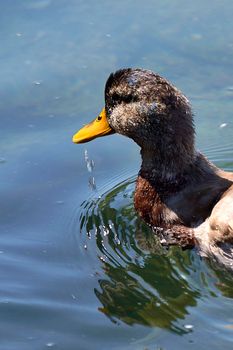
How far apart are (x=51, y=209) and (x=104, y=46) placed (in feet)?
8.10

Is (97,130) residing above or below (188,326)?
above

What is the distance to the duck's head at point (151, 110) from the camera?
6645 millimetres

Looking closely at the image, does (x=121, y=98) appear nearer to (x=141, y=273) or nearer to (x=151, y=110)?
(x=151, y=110)

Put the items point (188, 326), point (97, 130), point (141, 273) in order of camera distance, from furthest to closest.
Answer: point (97, 130) < point (141, 273) < point (188, 326)

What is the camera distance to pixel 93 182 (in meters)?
7.62

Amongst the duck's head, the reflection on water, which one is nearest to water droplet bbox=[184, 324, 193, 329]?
the reflection on water

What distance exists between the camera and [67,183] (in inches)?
298

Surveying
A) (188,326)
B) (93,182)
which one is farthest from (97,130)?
(188,326)

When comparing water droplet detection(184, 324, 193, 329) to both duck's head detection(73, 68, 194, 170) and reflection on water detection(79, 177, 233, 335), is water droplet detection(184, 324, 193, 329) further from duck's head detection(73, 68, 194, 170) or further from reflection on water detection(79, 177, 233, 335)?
duck's head detection(73, 68, 194, 170)

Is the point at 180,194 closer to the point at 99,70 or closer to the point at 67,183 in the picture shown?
the point at 67,183

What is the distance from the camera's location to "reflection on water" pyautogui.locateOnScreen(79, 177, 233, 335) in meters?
5.94

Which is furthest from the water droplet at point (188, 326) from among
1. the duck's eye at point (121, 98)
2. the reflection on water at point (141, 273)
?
the duck's eye at point (121, 98)

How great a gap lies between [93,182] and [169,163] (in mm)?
977

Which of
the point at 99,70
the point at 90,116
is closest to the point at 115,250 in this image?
the point at 90,116
